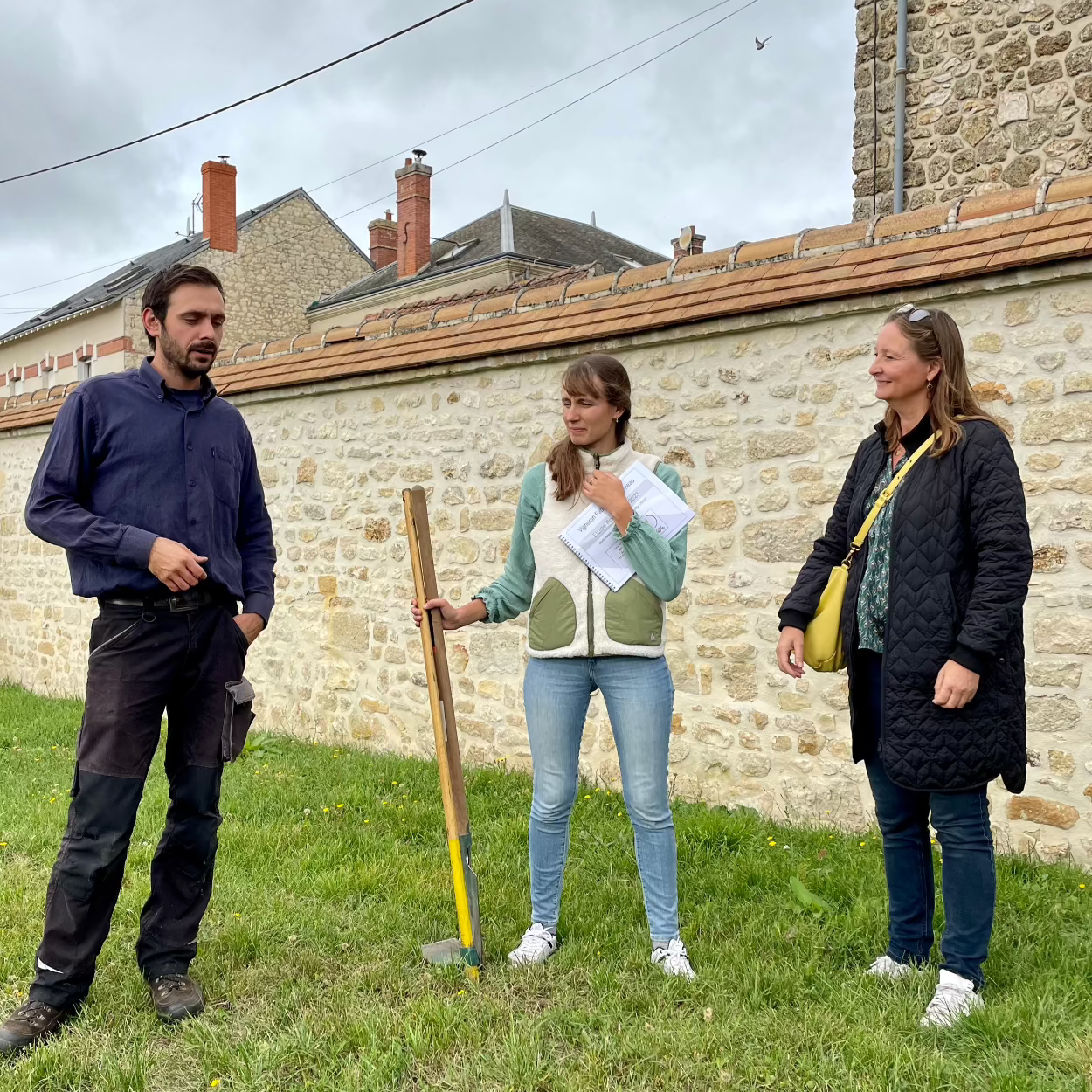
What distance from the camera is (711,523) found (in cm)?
536

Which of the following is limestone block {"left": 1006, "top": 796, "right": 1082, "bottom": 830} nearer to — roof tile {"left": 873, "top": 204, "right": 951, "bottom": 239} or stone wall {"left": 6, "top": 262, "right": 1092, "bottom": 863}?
stone wall {"left": 6, "top": 262, "right": 1092, "bottom": 863}

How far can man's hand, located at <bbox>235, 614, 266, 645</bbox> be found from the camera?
129 inches

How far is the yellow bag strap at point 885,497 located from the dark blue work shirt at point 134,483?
6.20 ft

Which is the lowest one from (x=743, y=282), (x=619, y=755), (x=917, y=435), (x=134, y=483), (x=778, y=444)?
(x=619, y=755)

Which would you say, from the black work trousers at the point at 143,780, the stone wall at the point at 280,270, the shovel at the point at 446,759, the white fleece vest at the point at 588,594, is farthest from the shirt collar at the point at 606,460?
the stone wall at the point at 280,270

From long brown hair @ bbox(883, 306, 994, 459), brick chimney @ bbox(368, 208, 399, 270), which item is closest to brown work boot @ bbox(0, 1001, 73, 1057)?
long brown hair @ bbox(883, 306, 994, 459)

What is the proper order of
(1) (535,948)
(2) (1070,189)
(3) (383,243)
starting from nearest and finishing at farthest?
(1) (535,948)
(2) (1070,189)
(3) (383,243)

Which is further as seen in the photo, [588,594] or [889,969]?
[588,594]

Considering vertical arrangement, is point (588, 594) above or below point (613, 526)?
below

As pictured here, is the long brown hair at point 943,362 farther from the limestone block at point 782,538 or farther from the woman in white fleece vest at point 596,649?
the limestone block at point 782,538

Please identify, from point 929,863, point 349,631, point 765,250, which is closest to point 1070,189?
point 765,250

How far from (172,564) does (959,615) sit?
2151 millimetres

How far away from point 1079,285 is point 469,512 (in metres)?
3.58

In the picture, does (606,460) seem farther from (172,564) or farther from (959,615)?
(172,564)
